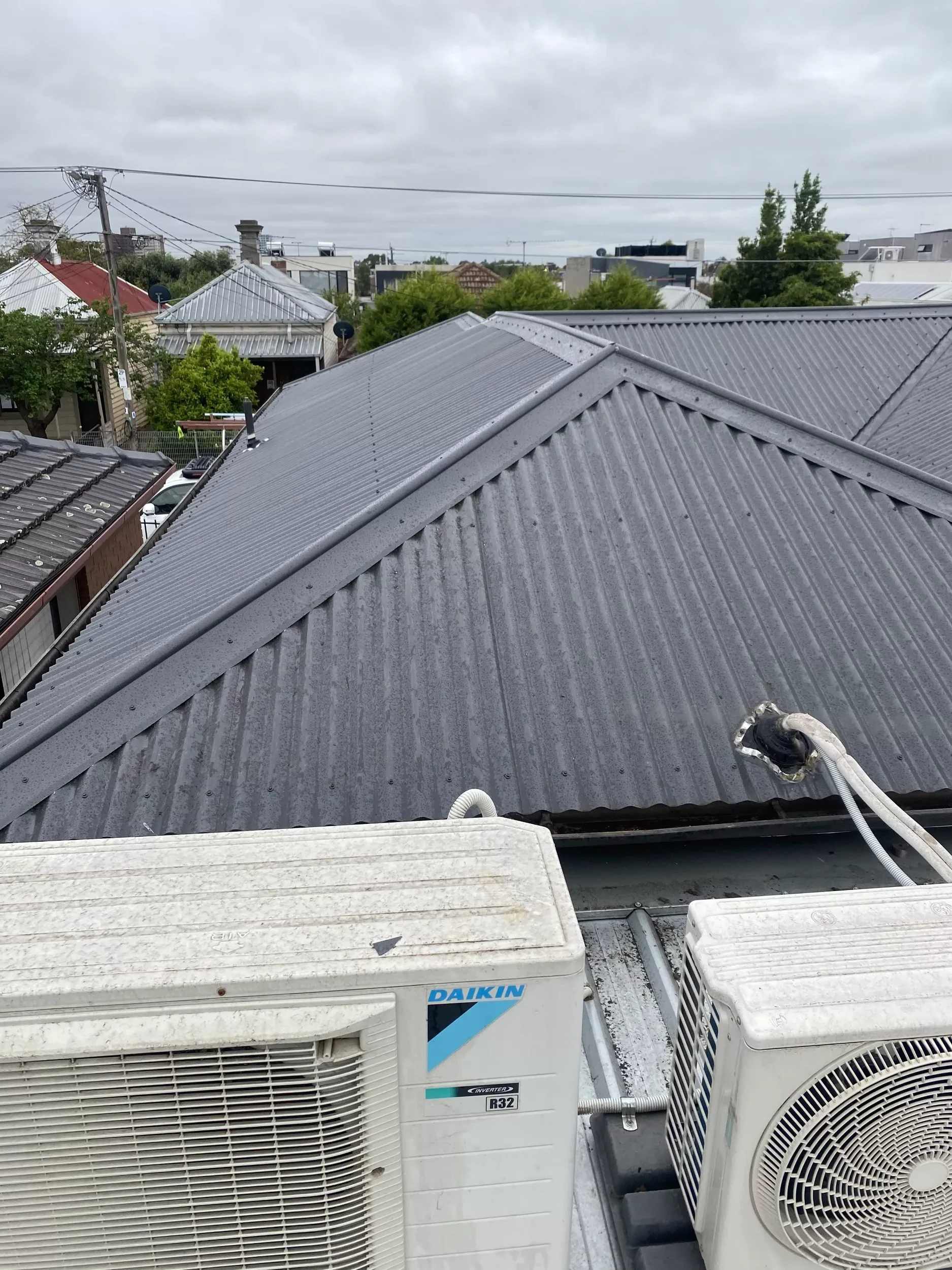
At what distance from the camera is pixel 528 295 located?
33.7m

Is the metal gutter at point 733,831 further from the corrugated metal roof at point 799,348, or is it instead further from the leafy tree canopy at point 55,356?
the leafy tree canopy at point 55,356

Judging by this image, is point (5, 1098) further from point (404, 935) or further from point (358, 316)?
point (358, 316)

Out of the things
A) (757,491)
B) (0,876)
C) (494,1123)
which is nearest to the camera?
(494,1123)

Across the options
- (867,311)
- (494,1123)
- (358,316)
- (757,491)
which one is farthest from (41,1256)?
(358,316)

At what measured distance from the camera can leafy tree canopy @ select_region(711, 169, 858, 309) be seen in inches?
1233

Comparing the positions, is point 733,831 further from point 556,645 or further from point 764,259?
point 764,259

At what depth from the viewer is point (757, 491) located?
193 inches

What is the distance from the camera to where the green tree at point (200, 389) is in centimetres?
2655

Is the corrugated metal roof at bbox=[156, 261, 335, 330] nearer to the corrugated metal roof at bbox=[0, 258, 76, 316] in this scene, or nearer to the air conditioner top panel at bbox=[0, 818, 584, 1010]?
the corrugated metal roof at bbox=[0, 258, 76, 316]

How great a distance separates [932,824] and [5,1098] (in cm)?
368

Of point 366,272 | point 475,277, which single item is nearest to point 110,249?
point 475,277

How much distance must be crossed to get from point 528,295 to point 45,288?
727 inches

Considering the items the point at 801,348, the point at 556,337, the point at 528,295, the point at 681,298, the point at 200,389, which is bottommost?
the point at 200,389

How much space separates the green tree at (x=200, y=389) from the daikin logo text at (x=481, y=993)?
88.6 ft
